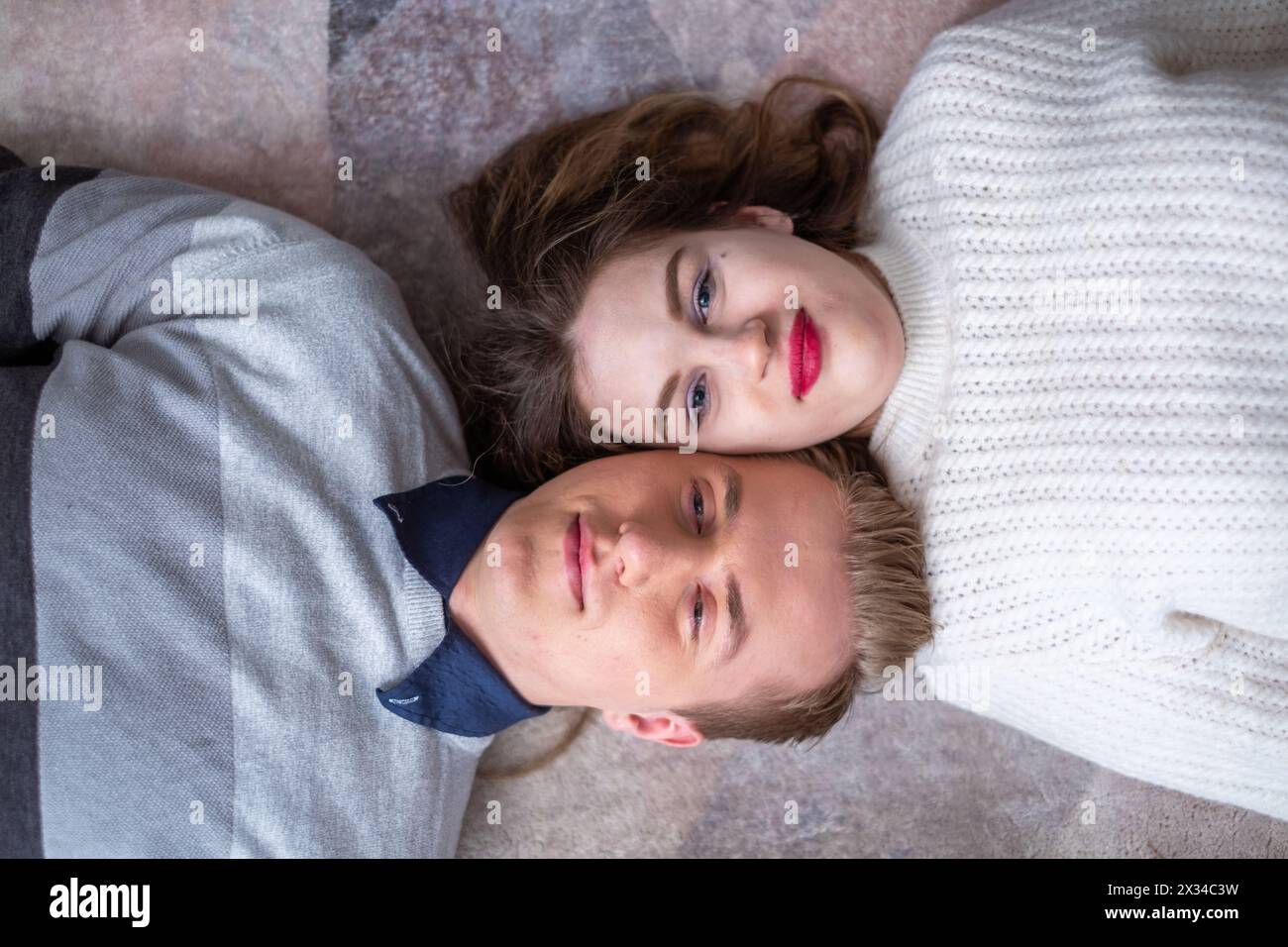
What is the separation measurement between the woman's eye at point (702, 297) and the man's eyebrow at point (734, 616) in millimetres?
341

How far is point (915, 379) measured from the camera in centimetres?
137

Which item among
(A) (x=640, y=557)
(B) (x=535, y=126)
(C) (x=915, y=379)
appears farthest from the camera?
(B) (x=535, y=126)

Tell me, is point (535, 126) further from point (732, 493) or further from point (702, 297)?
point (732, 493)

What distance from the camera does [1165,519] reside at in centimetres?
119

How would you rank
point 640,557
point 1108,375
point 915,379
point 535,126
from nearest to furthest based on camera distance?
point 640,557
point 1108,375
point 915,379
point 535,126

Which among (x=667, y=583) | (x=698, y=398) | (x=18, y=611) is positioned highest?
(x=698, y=398)

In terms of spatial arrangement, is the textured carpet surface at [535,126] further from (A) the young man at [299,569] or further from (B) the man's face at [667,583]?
(B) the man's face at [667,583]

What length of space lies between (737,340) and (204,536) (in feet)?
2.38

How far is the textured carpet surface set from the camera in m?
1.53

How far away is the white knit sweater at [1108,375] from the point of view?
1.19m

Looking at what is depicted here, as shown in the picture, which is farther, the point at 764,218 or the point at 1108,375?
the point at 764,218

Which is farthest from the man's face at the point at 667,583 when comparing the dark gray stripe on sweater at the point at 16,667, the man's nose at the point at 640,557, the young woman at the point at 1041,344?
the dark gray stripe on sweater at the point at 16,667

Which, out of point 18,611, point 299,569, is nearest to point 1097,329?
point 299,569

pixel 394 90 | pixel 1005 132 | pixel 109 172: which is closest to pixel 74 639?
pixel 109 172
